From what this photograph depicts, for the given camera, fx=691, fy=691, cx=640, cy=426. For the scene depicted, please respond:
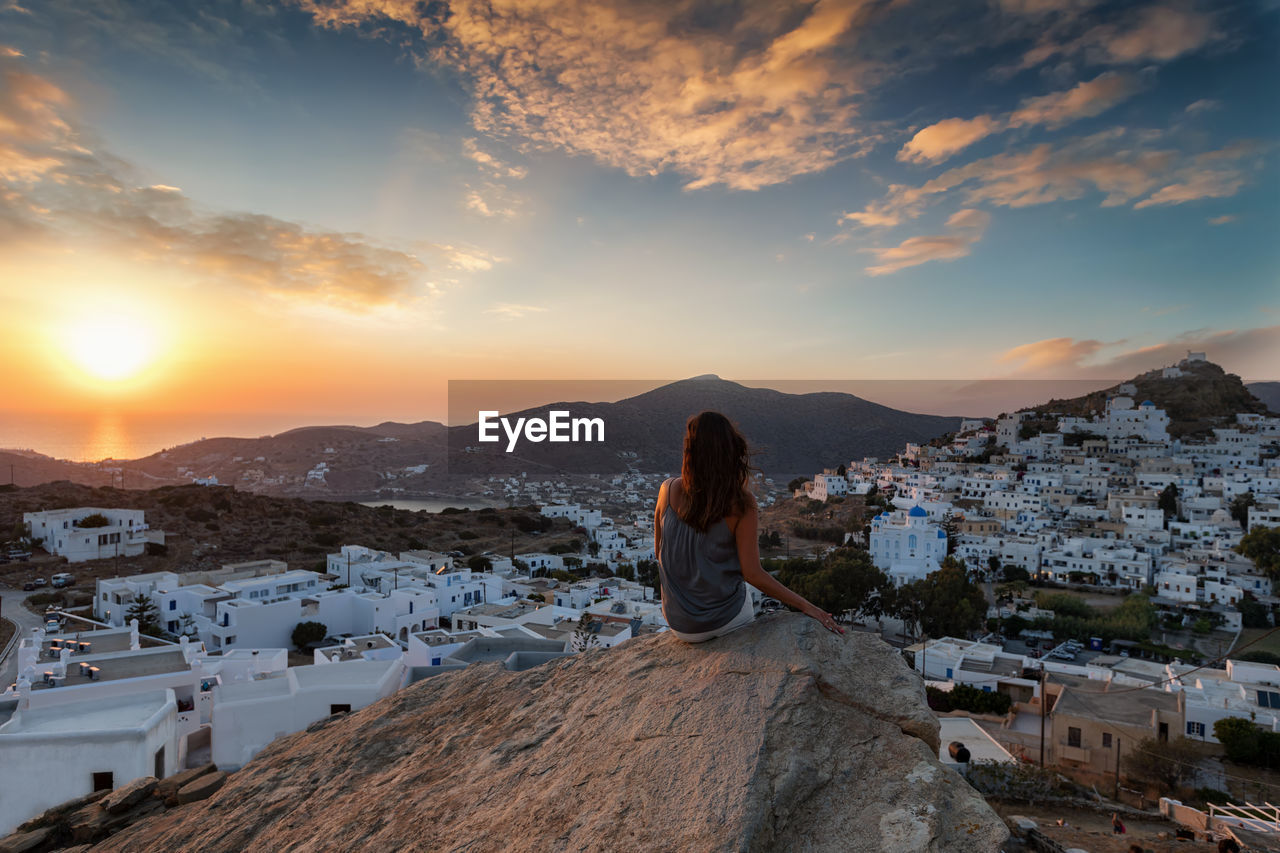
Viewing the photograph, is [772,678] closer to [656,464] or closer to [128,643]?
[128,643]

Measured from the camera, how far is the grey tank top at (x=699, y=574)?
3.06 m

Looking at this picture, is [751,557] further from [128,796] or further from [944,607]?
[944,607]

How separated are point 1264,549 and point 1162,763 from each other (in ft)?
96.5

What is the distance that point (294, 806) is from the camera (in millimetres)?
3527

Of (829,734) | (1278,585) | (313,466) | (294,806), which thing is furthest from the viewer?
(313,466)

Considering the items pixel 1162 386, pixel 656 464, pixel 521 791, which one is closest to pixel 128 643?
pixel 521 791

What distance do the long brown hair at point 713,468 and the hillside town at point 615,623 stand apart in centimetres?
150

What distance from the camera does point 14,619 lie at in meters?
22.5

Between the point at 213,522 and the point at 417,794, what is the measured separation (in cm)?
4399

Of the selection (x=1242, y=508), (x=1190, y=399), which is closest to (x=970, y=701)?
(x=1242, y=508)

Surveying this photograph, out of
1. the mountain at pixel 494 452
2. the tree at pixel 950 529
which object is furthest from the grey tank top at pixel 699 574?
the mountain at pixel 494 452

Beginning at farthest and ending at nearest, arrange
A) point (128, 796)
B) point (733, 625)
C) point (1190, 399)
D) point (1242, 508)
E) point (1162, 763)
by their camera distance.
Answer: point (1190, 399)
point (1242, 508)
point (1162, 763)
point (128, 796)
point (733, 625)

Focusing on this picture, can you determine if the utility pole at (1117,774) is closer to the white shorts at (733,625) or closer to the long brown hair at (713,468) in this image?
the white shorts at (733,625)

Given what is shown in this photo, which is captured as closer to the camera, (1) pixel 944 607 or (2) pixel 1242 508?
(1) pixel 944 607
